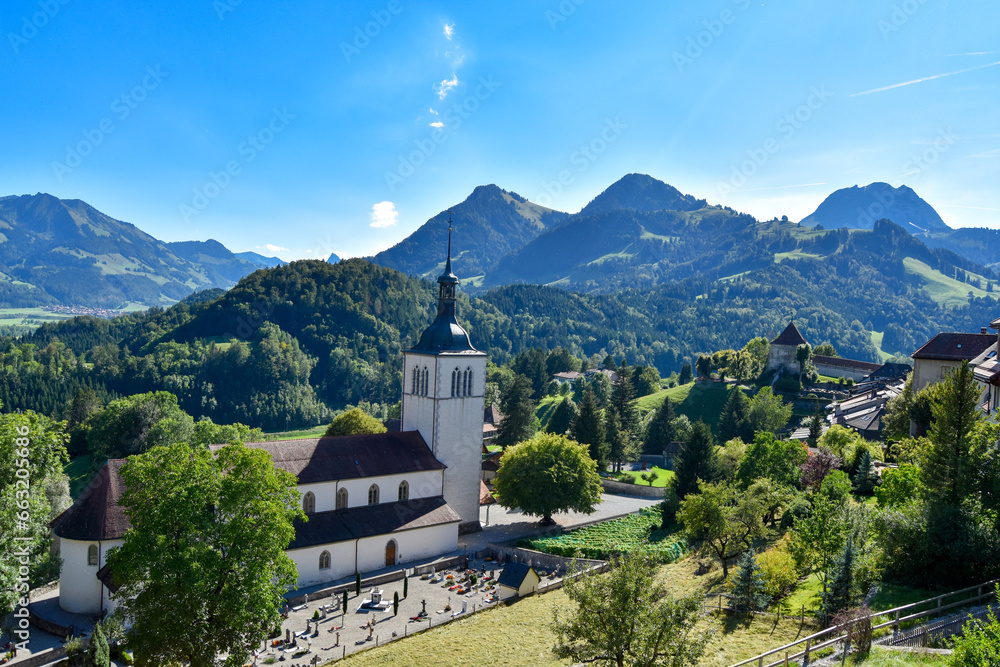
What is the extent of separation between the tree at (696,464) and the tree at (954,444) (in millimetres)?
22423

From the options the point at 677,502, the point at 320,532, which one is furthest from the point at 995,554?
the point at 320,532

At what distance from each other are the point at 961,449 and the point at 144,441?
71867 mm

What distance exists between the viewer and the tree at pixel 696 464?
50.2 metres

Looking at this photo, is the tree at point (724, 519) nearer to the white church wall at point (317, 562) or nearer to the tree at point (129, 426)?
the white church wall at point (317, 562)

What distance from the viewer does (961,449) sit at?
27.4 meters

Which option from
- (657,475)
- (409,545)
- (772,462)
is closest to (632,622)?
(409,545)

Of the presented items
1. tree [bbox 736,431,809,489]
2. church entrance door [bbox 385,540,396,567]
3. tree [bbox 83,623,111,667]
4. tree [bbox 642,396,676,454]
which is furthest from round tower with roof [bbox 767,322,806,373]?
tree [bbox 83,623,111,667]

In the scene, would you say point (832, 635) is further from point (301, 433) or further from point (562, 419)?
point (301, 433)

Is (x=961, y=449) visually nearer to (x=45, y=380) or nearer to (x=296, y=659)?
(x=296, y=659)

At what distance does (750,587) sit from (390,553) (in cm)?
2323

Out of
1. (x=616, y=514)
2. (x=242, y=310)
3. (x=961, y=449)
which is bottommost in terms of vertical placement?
(x=616, y=514)

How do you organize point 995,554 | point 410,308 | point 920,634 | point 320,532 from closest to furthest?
point 920,634 → point 995,554 → point 320,532 → point 410,308

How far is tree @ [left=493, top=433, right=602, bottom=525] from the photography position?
48.2m

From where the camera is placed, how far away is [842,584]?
22.7 metres
